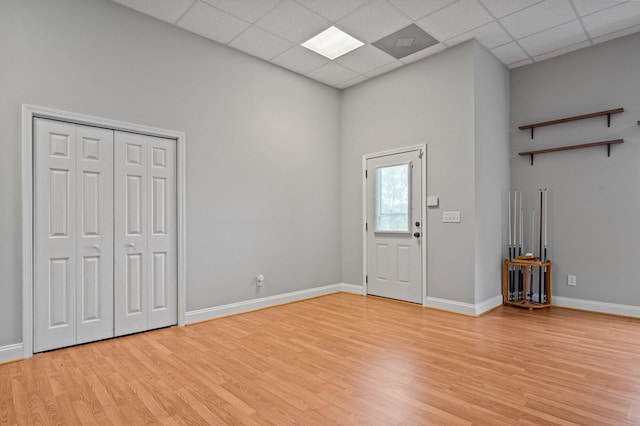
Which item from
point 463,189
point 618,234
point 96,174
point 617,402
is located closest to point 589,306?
point 618,234

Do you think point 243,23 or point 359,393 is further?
point 243,23

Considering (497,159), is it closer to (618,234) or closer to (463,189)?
(463,189)

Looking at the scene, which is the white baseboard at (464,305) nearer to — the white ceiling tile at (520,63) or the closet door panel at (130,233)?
the white ceiling tile at (520,63)

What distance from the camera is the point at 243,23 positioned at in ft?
12.8

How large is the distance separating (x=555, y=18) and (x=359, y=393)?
14.0 ft

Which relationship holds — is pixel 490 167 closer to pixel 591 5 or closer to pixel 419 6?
pixel 591 5

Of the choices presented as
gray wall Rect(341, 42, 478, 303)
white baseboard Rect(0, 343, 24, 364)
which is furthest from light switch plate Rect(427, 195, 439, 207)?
white baseboard Rect(0, 343, 24, 364)

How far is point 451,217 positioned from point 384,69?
233 cm

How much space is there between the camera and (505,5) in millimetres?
3562

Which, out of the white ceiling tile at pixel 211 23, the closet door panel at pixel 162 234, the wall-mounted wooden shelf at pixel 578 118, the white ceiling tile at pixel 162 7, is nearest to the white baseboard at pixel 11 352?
the closet door panel at pixel 162 234

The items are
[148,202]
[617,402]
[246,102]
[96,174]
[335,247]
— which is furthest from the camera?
[335,247]

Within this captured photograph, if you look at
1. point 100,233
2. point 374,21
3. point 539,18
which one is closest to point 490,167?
point 539,18

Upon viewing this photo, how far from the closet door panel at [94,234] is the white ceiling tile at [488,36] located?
4.07m

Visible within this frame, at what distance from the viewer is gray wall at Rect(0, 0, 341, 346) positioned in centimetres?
296
